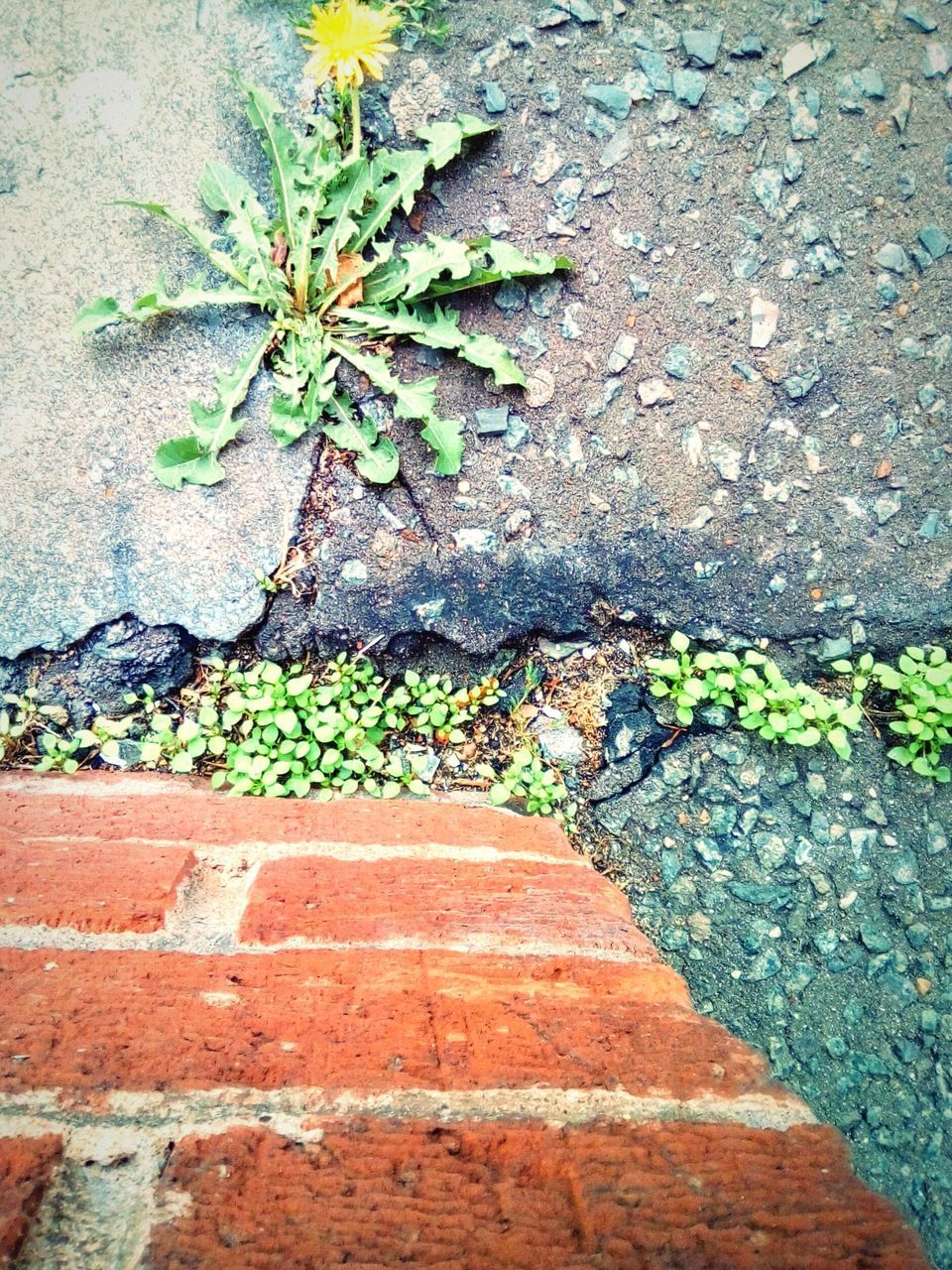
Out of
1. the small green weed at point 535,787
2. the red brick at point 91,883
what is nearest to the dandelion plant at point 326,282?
the small green weed at point 535,787

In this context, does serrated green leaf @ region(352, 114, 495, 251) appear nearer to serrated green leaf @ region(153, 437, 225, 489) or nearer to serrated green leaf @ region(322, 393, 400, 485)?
serrated green leaf @ region(322, 393, 400, 485)

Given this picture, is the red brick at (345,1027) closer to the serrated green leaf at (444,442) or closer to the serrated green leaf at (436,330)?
the serrated green leaf at (444,442)

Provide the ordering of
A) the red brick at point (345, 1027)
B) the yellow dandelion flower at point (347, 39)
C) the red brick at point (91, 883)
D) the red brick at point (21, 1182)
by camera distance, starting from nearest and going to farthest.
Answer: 1. the red brick at point (21, 1182)
2. the red brick at point (345, 1027)
3. the red brick at point (91, 883)
4. the yellow dandelion flower at point (347, 39)

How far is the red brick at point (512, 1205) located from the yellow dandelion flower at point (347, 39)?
6.99 ft

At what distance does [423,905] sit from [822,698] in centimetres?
140

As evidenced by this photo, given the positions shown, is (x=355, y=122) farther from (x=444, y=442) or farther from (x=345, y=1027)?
(x=345, y=1027)

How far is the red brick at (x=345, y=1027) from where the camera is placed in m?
0.82

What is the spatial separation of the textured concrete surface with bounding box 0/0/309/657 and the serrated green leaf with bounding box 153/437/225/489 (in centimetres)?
4

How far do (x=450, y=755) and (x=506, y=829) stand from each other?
0.55 m

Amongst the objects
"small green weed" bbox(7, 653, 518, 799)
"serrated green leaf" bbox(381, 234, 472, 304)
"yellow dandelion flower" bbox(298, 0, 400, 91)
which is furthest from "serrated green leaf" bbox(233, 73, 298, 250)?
"small green weed" bbox(7, 653, 518, 799)

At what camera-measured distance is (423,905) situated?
118 cm

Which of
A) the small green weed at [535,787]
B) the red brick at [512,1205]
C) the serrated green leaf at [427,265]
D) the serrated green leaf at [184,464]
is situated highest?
the serrated green leaf at [427,265]

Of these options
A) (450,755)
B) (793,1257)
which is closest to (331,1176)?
(793,1257)

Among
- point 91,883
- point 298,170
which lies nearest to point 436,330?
point 298,170
